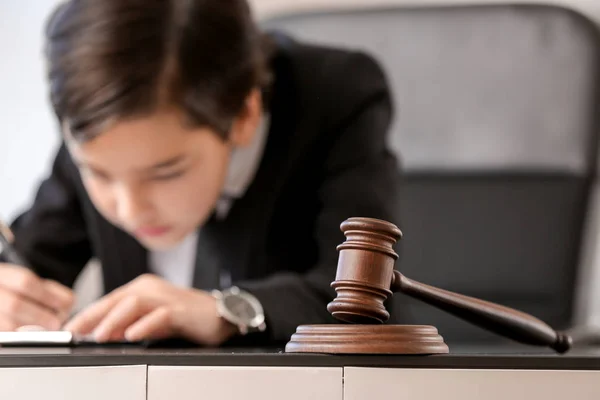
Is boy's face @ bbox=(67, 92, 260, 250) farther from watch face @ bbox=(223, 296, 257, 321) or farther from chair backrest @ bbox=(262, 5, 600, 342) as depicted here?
chair backrest @ bbox=(262, 5, 600, 342)

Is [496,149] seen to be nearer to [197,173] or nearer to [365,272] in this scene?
[197,173]

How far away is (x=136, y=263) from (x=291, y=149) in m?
0.33

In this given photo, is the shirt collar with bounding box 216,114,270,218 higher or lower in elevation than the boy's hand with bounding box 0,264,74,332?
higher

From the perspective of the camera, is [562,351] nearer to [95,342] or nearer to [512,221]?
[95,342]

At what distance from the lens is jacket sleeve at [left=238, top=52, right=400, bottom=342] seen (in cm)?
90

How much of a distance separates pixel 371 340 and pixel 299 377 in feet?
0.17

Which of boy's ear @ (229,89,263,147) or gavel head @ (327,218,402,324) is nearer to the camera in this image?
gavel head @ (327,218,402,324)

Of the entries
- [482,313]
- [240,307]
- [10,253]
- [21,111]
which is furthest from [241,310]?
[21,111]

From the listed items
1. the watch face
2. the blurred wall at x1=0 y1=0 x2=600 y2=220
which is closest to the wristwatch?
the watch face

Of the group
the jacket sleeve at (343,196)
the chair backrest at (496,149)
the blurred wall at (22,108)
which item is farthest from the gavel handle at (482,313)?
the blurred wall at (22,108)

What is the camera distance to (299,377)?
510 millimetres

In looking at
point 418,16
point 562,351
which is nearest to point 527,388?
point 562,351

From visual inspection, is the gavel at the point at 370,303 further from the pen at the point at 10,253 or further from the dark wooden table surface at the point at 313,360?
the pen at the point at 10,253

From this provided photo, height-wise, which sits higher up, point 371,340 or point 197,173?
point 197,173
